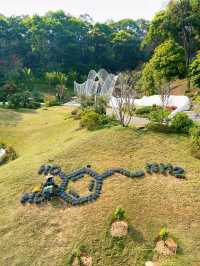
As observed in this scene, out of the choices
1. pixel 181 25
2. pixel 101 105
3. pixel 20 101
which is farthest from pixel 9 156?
pixel 181 25

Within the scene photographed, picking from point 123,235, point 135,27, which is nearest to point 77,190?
point 123,235

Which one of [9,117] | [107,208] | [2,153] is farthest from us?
[9,117]

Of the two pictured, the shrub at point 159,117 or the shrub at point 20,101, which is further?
the shrub at point 20,101

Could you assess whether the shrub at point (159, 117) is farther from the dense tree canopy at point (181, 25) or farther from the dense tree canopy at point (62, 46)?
the dense tree canopy at point (62, 46)

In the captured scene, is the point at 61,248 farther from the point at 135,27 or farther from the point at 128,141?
the point at 135,27

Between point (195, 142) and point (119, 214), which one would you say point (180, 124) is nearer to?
point (195, 142)

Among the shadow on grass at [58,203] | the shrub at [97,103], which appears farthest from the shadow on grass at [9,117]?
the shadow on grass at [58,203]
